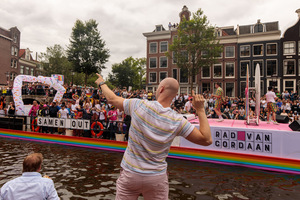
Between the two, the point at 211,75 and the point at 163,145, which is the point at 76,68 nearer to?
the point at 211,75

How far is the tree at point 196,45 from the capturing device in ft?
86.7

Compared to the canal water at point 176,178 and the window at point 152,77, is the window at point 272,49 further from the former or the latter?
the canal water at point 176,178

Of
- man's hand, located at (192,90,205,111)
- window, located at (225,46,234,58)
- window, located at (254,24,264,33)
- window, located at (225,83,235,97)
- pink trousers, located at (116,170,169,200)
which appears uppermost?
window, located at (254,24,264,33)

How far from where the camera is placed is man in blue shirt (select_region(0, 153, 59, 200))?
90.7 inches

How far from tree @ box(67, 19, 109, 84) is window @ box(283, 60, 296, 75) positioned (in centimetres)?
2838

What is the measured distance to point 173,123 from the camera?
189 cm

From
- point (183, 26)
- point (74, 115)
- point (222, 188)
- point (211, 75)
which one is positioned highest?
point (183, 26)

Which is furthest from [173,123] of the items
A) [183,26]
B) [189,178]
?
[183,26]

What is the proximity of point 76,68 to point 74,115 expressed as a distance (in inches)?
975

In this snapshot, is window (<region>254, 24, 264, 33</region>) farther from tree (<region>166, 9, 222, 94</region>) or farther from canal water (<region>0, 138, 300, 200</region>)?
canal water (<region>0, 138, 300, 200</region>)

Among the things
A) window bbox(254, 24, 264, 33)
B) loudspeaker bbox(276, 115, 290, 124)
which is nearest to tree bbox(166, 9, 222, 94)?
window bbox(254, 24, 264, 33)

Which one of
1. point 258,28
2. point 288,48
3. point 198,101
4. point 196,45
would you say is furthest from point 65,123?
point 258,28

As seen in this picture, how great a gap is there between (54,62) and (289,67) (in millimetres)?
41217

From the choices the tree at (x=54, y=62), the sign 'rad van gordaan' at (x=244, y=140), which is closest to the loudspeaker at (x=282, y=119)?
the sign 'rad van gordaan' at (x=244, y=140)
